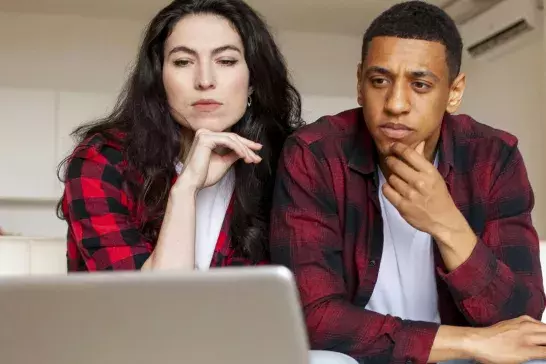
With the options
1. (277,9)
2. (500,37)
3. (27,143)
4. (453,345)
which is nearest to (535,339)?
(453,345)

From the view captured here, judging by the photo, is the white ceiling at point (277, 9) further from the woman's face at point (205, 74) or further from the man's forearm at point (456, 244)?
the man's forearm at point (456, 244)

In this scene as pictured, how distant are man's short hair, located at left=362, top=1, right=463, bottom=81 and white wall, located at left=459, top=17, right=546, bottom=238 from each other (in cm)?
298

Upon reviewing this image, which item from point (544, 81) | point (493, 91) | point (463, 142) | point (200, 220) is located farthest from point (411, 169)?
point (493, 91)

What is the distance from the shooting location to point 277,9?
539 centimetres

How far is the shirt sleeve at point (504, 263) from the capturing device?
152 centimetres

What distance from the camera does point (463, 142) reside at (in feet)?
5.77

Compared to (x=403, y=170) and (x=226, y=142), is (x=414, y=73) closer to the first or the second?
(x=403, y=170)

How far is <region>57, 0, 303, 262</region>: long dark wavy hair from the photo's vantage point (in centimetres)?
181

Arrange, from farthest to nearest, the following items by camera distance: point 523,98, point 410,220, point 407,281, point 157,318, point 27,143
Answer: point 27,143 → point 523,98 → point 407,281 → point 410,220 → point 157,318

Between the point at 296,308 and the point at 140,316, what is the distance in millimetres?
135

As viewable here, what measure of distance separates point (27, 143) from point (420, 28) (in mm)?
4051

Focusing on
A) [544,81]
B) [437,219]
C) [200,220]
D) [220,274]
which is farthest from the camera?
[544,81]

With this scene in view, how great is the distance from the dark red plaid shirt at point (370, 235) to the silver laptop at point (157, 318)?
82 centimetres

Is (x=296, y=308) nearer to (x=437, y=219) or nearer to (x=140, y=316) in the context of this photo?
(x=140, y=316)
